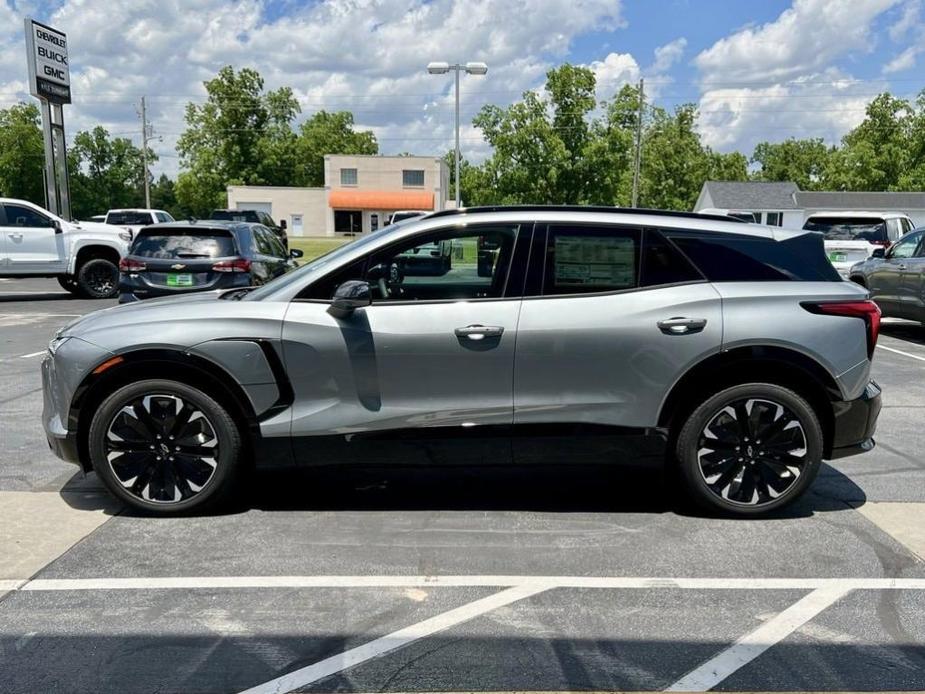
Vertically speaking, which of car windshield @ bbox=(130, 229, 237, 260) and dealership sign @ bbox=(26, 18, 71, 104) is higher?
dealership sign @ bbox=(26, 18, 71, 104)

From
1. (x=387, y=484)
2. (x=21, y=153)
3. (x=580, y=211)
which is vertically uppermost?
(x=21, y=153)

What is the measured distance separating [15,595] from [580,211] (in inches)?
138

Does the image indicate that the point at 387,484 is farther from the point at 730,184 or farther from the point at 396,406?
the point at 730,184

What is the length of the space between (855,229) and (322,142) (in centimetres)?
8931

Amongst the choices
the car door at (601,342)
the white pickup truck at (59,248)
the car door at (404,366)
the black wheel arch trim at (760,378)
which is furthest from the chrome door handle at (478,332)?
the white pickup truck at (59,248)

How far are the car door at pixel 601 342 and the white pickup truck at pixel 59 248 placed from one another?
14.5 m

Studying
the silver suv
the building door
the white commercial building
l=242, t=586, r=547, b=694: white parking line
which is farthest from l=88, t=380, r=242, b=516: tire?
the building door

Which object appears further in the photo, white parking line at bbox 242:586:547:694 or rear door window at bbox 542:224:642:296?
rear door window at bbox 542:224:642:296

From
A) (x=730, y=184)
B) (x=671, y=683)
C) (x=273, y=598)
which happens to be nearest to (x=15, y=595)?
(x=273, y=598)

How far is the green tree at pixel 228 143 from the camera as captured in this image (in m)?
71.2

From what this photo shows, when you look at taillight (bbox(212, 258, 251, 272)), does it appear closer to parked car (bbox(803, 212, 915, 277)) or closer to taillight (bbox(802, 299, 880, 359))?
taillight (bbox(802, 299, 880, 359))

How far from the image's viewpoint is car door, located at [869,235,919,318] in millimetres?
11999

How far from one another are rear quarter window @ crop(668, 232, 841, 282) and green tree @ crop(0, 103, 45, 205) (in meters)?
86.6

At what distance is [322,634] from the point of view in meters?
3.26
